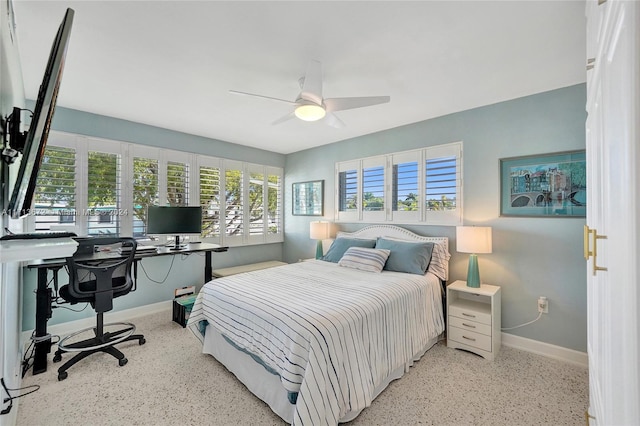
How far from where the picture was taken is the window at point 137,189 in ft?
10.2

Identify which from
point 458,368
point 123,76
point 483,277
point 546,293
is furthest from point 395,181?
point 123,76

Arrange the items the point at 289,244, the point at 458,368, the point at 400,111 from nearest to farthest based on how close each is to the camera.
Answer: the point at 458,368
the point at 400,111
the point at 289,244

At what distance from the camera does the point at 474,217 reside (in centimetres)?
313

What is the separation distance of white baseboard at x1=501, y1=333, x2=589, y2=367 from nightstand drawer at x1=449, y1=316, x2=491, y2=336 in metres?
0.50

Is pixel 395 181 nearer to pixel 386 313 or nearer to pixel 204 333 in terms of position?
Result: pixel 386 313

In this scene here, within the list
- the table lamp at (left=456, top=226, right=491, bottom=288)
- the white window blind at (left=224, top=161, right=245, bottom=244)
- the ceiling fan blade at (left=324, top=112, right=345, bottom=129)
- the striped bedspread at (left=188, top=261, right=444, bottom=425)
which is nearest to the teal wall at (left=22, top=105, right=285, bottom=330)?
the white window blind at (left=224, top=161, right=245, bottom=244)

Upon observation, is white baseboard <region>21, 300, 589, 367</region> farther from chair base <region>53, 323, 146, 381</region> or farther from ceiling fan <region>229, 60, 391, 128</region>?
ceiling fan <region>229, 60, 391, 128</region>

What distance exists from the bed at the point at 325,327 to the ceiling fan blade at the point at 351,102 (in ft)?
5.17

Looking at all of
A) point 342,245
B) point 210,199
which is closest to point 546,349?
point 342,245

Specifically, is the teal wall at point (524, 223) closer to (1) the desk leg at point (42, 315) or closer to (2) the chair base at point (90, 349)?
(2) the chair base at point (90, 349)

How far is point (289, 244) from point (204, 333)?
9.31 feet

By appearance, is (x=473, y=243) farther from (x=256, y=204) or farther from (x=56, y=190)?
(x=56, y=190)

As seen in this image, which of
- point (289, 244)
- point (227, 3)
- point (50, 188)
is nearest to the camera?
point (227, 3)

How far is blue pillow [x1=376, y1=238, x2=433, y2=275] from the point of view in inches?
119
